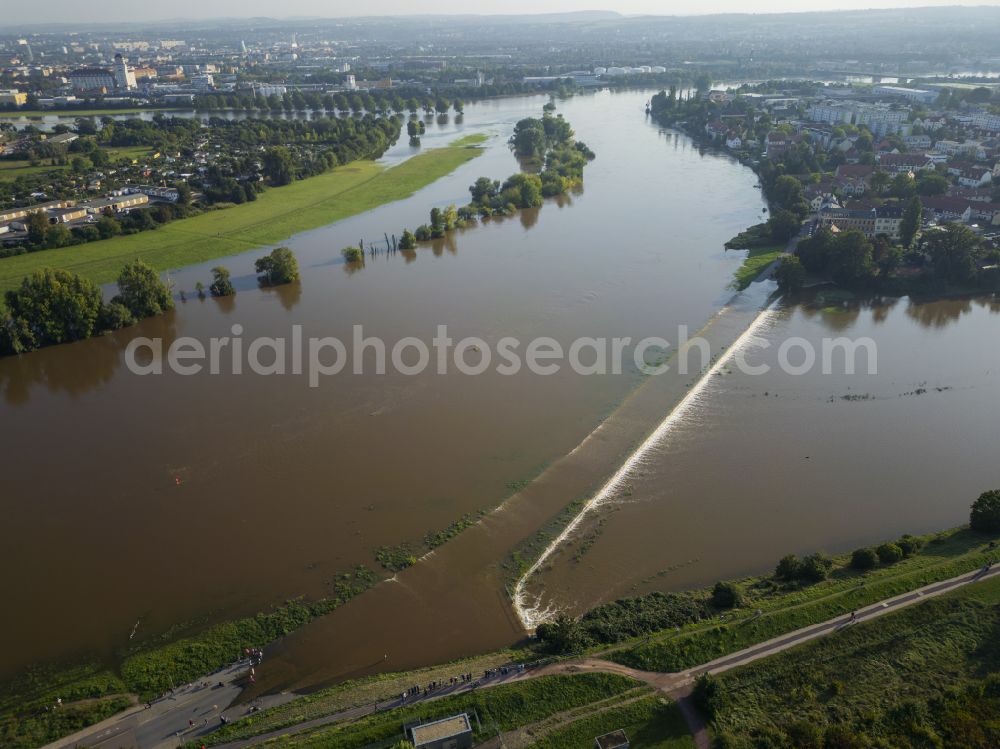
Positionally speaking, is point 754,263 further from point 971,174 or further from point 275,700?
point 275,700

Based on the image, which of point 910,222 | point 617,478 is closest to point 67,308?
point 617,478

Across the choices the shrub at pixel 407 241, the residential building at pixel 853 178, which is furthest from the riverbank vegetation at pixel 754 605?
the residential building at pixel 853 178

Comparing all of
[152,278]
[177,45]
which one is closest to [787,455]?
[152,278]

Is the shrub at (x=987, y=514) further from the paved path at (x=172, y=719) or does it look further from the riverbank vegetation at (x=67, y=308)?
the riverbank vegetation at (x=67, y=308)

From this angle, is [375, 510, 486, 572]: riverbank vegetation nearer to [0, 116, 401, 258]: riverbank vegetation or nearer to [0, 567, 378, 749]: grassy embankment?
[0, 567, 378, 749]: grassy embankment

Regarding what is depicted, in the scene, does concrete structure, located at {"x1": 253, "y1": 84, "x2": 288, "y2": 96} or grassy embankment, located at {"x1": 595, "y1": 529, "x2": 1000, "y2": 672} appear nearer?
grassy embankment, located at {"x1": 595, "y1": 529, "x2": 1000, "y2": 672}

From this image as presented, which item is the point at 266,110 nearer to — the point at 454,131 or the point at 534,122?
the point at 454,131

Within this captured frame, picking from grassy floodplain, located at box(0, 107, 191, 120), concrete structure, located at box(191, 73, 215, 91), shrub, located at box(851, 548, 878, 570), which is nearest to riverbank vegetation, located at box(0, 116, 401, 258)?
grassy floodplain, located at box(0, 107, 191, 120)
